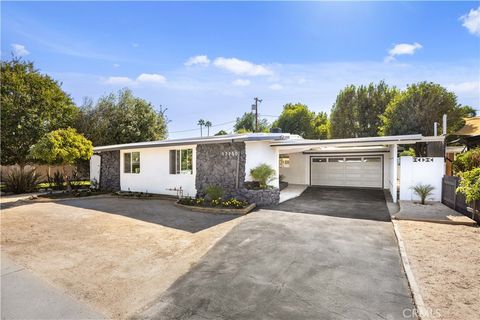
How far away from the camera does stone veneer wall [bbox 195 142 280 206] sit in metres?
10.4

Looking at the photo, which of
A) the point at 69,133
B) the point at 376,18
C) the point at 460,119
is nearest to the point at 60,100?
the point at 69,133

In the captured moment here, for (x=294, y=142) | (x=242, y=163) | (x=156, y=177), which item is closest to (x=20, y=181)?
(x=156, y=177)

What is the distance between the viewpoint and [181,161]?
Answer: 12.7 m

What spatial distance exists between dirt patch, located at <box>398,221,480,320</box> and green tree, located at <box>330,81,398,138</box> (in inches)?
855

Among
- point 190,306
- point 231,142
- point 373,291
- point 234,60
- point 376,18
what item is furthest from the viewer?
point 234,60

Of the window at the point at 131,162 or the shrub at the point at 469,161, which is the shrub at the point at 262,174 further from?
the shrub at the point at 469,161

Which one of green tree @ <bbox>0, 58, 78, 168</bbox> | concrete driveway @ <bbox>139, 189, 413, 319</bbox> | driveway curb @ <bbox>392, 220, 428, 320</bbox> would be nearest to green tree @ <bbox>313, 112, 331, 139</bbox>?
green tree @ <bbox>0, 58, 78, 168</bbox>

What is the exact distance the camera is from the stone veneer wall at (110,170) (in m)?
15.3

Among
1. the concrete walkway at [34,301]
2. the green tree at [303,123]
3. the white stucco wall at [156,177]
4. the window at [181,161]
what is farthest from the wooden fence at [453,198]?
the green tree at [303,123]

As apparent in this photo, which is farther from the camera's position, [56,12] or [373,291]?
[56,12]

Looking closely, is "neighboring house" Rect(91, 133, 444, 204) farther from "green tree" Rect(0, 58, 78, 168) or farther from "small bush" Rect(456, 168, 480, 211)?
"green tree" Rect(0, 58, 78, 168)

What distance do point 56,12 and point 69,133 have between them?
6.53 m

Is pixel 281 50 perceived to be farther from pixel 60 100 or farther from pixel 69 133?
pixel 60 100

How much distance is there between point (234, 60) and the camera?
1552cm
